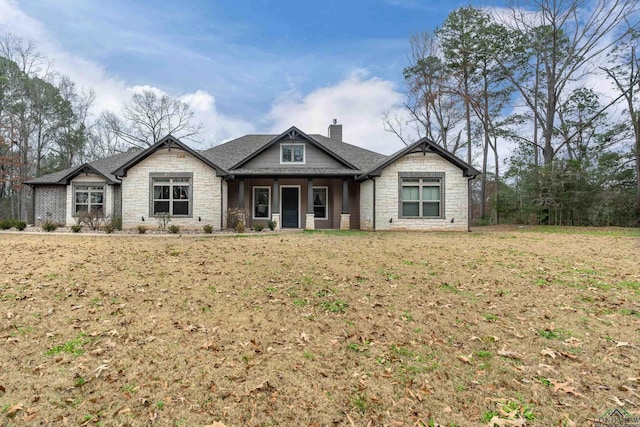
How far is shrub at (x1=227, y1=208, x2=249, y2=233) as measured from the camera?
47.4 feet

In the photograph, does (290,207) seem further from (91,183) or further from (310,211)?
(91,183)

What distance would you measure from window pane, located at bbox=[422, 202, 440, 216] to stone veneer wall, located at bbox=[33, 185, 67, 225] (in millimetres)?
20383

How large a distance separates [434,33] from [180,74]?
18.6m

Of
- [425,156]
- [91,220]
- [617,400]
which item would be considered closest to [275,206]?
[425,156]

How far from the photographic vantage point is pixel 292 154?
16.3 meters

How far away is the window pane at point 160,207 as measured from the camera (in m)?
15.3

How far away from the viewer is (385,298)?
519 centimetres

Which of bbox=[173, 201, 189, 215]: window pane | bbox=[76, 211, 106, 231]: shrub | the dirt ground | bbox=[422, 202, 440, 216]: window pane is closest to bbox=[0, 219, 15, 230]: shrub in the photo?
bbox=[76, 211, 106, 231]: shrub

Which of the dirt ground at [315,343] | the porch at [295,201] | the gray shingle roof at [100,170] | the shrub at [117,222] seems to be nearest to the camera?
the dirt ground at [315,343]

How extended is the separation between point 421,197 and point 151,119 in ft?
86.4

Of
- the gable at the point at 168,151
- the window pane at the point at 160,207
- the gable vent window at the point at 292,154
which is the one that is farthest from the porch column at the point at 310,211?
the window pane at the point at 160,207

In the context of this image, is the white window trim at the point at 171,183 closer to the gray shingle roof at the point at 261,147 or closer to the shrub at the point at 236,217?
the shrub at the point at 236,217

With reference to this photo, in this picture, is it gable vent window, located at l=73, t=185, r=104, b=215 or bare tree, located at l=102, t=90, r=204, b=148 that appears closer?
gable vent window, located at l=73, t=185, r=104, b=215

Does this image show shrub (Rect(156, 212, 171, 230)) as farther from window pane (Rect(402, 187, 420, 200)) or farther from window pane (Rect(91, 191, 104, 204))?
window pane (Rect(402, 187, 420, 200))
